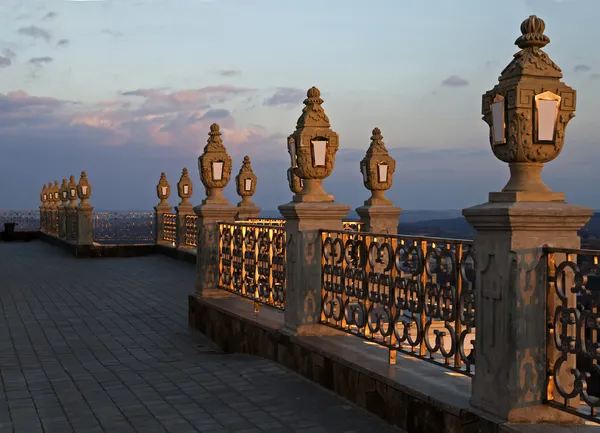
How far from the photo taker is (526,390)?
498 cm

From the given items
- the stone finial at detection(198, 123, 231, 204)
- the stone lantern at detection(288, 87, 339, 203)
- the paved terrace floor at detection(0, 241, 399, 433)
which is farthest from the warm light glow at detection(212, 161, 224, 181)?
the stone lantern at detection(288, 87, 339, 203)

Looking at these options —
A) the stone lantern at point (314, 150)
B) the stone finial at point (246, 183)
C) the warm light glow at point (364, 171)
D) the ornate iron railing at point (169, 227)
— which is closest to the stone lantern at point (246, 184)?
the stone finial at point (246, 183)

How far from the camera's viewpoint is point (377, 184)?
56.5 feet

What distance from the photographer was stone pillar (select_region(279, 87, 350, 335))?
8.28 meters

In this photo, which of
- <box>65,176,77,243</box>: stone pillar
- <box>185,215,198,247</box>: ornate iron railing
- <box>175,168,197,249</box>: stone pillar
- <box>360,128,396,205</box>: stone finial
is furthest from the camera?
<box>65,176,77,243</box>: stone pillar

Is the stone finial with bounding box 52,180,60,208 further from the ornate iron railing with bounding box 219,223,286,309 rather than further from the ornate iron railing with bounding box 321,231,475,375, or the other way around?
the ornate iron railing with bounding box 321,231,475,375

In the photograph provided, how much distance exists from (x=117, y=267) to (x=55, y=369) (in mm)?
14730

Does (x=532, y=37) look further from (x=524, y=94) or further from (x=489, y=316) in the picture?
(x=489, y=316)

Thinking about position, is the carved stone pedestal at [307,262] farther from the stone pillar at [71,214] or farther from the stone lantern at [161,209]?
the stone pillar at [71,214]

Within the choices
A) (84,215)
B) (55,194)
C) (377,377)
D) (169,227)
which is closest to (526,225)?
(377,377)

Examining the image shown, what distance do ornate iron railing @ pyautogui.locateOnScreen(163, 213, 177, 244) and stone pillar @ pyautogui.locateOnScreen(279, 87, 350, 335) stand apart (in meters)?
18.0

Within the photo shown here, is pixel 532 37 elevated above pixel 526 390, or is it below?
above

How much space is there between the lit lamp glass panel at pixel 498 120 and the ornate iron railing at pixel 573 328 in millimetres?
818

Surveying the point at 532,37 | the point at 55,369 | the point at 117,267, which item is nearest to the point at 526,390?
the point at 532,37
